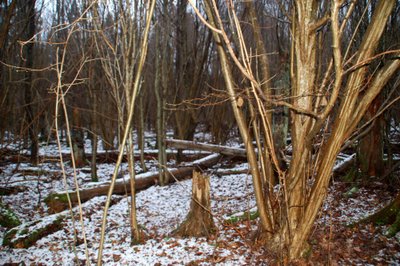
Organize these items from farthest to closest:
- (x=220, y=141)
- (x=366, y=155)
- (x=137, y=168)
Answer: (x=220, y=141)
(x=137, y=168)
(x=366, y=155)

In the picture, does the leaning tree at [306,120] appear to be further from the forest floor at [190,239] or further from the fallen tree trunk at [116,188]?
the fallen tree trunk at [116,188]

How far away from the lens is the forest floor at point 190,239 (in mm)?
3738

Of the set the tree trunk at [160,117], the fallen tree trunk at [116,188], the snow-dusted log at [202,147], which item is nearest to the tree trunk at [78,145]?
the snow-dusted log at [202,147]

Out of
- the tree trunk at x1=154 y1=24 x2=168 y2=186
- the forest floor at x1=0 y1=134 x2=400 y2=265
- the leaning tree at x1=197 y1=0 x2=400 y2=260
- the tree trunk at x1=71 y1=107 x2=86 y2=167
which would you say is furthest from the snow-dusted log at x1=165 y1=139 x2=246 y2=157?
the leaning tree at x1=197 y1=0 x2=400 y2=260

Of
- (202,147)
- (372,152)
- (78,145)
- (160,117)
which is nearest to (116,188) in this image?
(160,117)

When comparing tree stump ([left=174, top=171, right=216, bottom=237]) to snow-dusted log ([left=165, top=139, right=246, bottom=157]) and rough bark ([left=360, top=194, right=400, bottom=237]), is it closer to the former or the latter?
rough bark ([left=360, top=194, right=400, bottom=237])

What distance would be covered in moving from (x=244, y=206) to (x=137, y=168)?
207 inches

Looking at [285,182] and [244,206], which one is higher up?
[285,182]

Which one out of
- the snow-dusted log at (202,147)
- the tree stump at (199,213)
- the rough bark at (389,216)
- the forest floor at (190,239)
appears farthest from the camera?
the snow-dusted log at (202,147)

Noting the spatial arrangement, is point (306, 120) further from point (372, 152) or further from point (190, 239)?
point (372, 152)

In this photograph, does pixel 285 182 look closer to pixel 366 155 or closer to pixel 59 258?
pixel 59 258

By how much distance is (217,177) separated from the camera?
898cm

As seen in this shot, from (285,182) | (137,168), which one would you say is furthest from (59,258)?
(137,168)

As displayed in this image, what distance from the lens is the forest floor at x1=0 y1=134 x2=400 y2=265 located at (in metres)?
3.74
